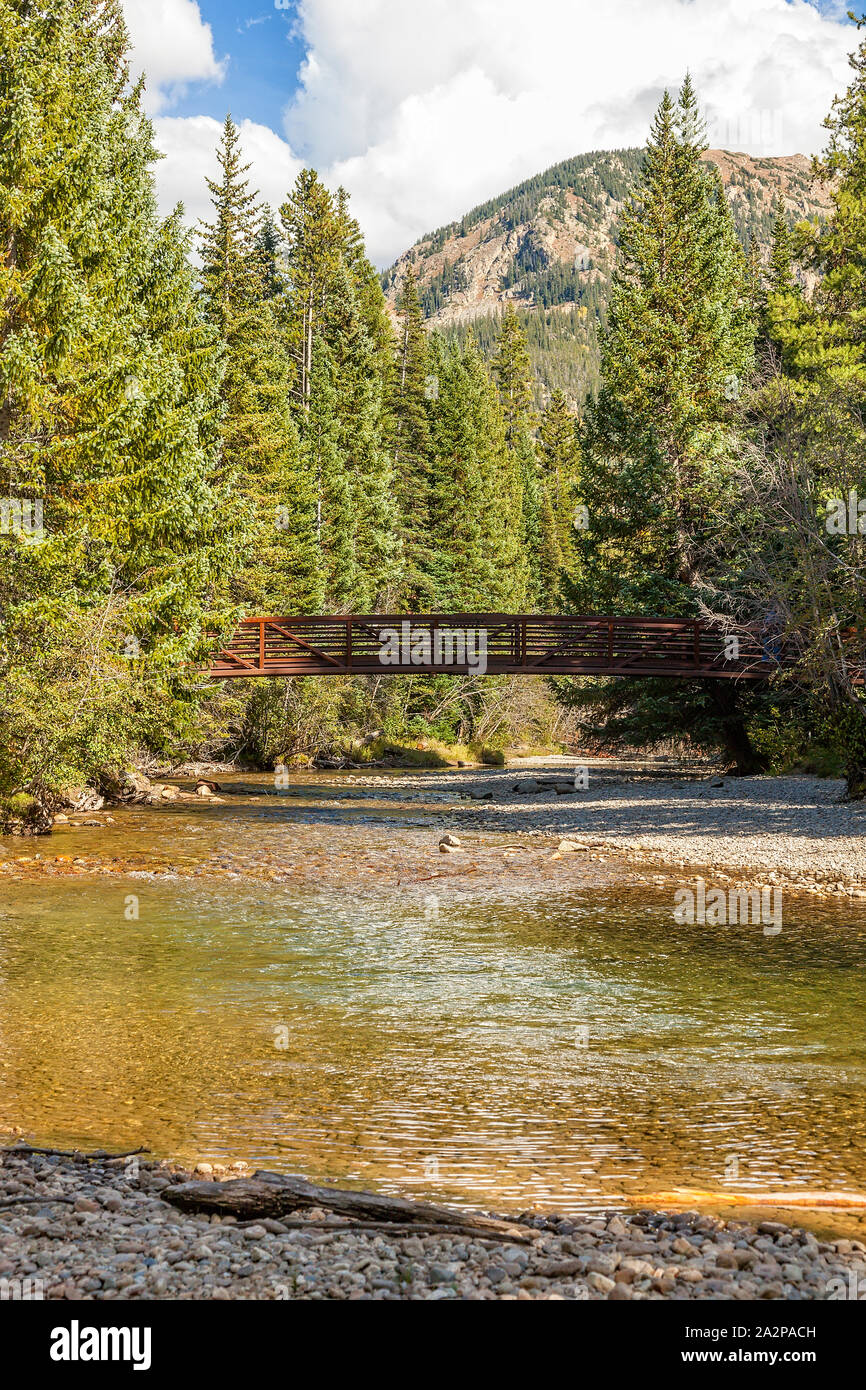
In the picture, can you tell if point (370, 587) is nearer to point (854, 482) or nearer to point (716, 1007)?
point (854, 482)

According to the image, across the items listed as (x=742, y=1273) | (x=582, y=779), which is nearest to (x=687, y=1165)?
(x=742, y=1273)

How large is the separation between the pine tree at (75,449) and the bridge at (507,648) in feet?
21.8

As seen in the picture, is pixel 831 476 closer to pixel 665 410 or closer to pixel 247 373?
pixel 665 410

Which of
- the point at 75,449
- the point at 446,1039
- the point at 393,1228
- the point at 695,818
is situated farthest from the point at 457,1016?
the point at 695,818

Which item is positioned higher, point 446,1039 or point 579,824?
point 579,824

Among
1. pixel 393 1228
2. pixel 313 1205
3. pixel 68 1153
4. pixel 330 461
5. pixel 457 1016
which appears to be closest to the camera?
pixel 393 1228

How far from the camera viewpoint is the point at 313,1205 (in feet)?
18.2

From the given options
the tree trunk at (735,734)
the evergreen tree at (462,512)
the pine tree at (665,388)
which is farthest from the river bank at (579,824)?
the evergreen tree at (462,512)

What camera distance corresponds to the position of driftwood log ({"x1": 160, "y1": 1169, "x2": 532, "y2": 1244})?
5375mm

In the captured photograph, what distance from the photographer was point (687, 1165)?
6.62 metres

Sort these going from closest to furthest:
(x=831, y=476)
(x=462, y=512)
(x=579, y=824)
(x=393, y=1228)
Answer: (x=393, y=1228)
(x=831, y=476)
(x=579, y=824)
(x=462, y=512)

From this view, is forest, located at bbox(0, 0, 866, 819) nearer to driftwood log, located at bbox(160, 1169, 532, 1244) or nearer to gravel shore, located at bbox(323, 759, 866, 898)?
gravel shore, located at bbox(323, 759, 866, 898)

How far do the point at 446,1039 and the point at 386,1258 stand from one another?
14.1 feet
